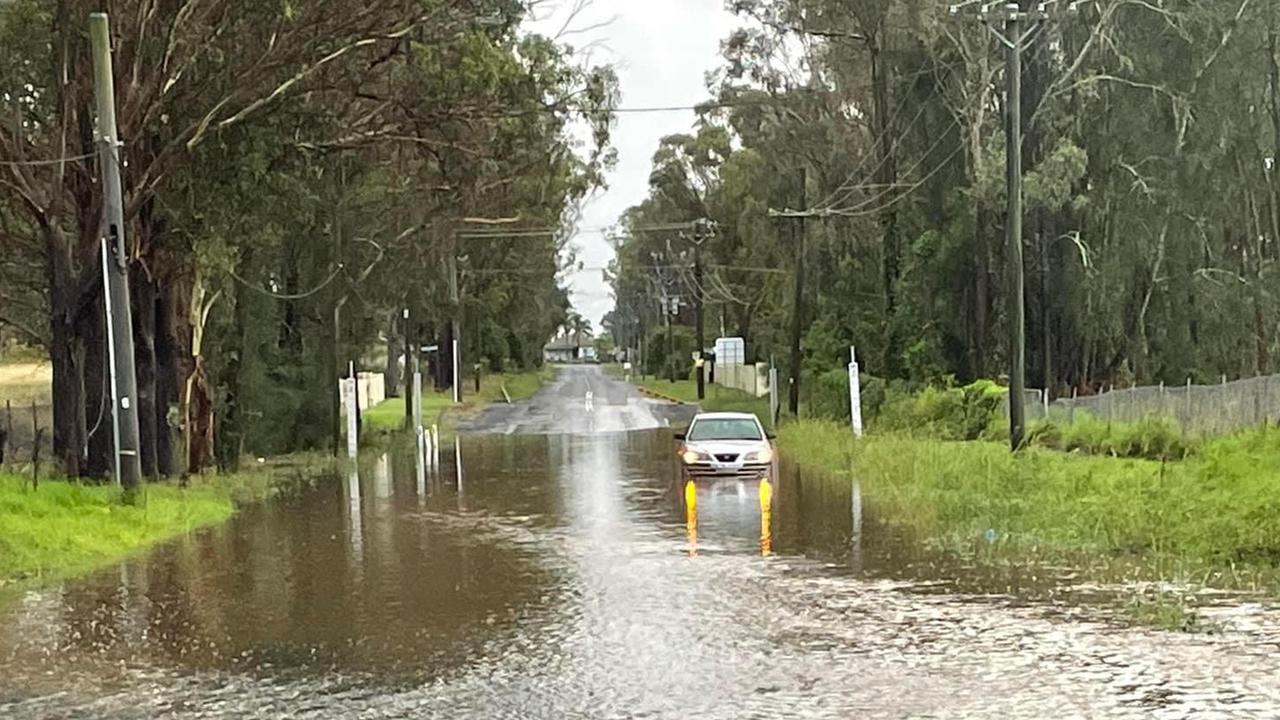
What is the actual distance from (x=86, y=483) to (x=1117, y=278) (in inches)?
1120

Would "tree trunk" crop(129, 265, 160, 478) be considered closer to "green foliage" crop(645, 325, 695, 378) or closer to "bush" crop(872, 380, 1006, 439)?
"bush" crop(872, 380, 1006, 439)

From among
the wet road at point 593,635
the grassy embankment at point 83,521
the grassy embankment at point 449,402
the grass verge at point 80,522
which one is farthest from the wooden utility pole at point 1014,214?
the grassy embankment at point 449,402

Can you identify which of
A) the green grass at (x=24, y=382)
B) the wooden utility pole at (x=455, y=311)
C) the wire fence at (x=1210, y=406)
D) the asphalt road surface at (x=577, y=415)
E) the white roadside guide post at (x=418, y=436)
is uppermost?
the wooden utility pole at (x=455, y=311)

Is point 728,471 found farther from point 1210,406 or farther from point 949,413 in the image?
point 949,413

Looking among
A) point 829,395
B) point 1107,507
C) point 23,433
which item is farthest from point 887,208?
point 1107,507

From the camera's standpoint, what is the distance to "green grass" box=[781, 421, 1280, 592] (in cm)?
1638

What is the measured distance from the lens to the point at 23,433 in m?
47.2

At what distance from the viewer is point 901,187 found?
1869 inches

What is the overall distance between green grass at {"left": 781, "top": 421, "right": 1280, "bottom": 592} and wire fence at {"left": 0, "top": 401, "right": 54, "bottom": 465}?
18248 mm

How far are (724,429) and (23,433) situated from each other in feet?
86.6

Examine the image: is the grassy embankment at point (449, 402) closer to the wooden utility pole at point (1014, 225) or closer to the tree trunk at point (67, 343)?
the tree trunk at point (67, 343)

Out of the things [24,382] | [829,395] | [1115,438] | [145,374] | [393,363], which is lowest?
[1115,438]

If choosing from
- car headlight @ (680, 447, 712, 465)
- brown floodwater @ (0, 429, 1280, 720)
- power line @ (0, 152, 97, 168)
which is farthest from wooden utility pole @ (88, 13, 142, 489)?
car headlight @ (680, 447, 712, 465)

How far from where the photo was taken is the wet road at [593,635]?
998 centimetres
